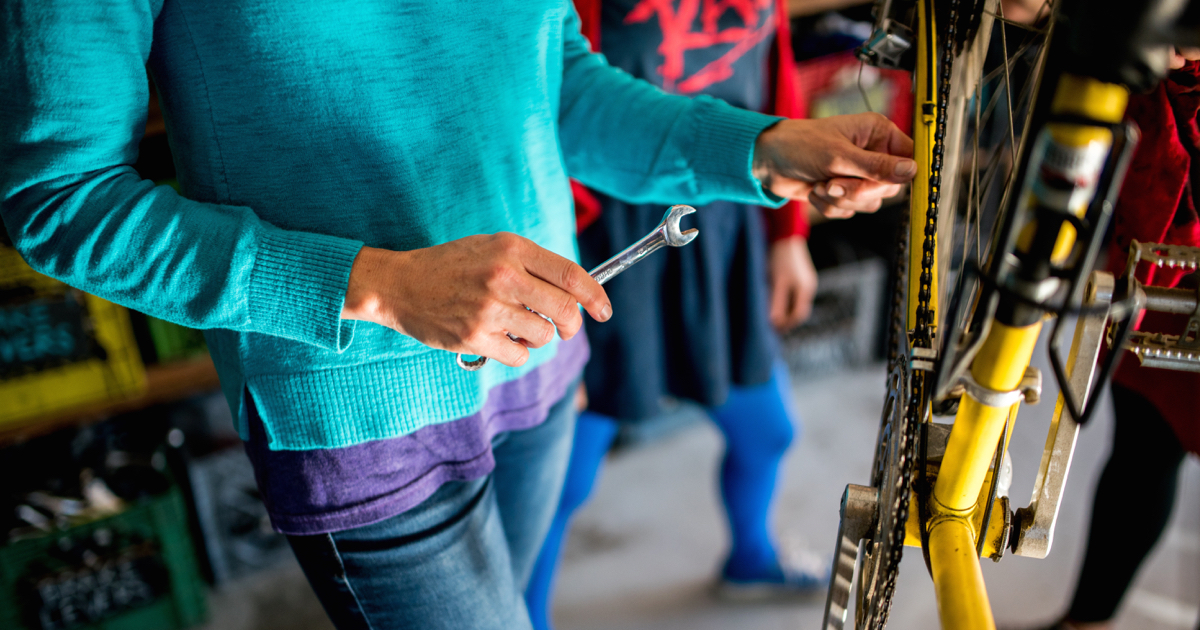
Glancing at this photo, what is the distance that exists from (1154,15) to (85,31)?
636mm

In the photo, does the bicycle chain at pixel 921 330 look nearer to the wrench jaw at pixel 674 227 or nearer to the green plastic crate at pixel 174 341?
the wrench jaw at pixel 674 227

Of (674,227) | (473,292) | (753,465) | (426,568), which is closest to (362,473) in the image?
(426,568)

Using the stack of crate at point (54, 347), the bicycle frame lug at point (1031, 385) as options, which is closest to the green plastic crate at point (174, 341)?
the stack of crate at point (54, 347)

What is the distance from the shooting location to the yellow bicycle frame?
393mm

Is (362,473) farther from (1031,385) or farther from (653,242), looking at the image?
(1031,385)

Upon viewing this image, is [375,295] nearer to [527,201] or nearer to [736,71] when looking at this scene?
[527,201]

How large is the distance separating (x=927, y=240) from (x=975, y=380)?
5.8 inches

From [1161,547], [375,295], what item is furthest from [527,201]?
[1161,547]

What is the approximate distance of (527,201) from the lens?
71 cm

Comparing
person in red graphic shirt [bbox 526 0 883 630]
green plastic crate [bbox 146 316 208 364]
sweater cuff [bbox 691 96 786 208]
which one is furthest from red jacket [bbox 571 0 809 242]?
green plastic crate [bbox 146 316 208 364]

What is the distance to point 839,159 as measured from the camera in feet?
2.19

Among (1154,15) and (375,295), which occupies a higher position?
(1154,15)

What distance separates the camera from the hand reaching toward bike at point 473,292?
529 mm

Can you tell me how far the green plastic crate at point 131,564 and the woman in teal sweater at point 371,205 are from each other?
887 mm
